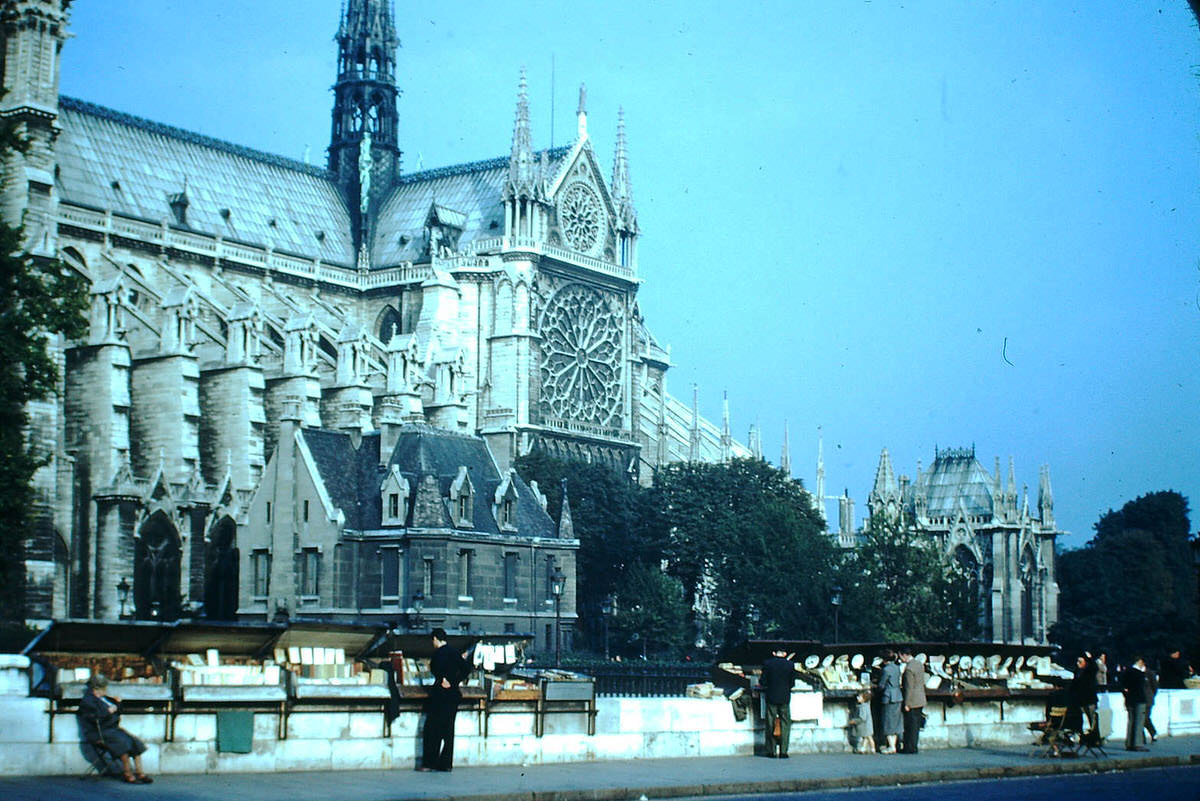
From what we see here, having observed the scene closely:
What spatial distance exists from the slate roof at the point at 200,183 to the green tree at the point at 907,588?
30.6 meters

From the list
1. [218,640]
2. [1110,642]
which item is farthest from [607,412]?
[218,640]

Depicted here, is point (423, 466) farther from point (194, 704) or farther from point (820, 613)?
point (194, 704)

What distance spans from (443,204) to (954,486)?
39.2 meters

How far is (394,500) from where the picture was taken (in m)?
53.3

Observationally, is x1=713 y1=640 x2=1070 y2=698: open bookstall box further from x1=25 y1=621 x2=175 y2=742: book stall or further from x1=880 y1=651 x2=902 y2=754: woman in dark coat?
x1=25 y1=621 x2=175 y2=742: book stall

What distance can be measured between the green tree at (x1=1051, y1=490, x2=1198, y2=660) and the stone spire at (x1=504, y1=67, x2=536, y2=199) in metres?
35.1

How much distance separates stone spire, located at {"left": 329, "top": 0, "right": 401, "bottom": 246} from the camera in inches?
3939

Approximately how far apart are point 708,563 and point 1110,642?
3217 cm

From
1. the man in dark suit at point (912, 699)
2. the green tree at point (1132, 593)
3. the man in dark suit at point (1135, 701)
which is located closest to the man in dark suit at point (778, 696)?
the man in dark suit at point (912, 699)

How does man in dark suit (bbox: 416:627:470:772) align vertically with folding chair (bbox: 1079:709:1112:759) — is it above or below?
above

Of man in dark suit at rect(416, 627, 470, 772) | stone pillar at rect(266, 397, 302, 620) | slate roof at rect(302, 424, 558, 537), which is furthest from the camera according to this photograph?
slate roof at rect(302, 424, 558, 537)

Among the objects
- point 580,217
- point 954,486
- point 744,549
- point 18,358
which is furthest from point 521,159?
point 18,358

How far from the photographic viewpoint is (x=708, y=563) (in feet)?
263

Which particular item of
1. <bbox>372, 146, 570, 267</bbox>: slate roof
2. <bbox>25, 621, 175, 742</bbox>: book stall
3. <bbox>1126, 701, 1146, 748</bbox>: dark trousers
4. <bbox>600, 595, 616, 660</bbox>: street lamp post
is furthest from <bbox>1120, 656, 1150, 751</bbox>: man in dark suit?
<bbox>372, 146, 570, 267</bbox>: slate roof
